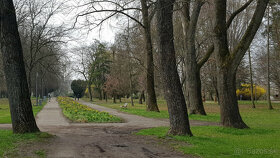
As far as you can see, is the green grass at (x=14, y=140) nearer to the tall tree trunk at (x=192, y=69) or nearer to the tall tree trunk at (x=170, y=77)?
the tall tree trunk at (x=170, y=77)

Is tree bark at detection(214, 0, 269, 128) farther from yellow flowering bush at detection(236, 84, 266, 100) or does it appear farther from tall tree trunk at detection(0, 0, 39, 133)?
yellow flowering bush at detection(236, 84, 266, 100)

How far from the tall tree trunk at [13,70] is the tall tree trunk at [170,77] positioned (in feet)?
15.6

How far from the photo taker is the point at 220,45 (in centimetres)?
1191

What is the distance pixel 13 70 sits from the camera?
30.8 feet

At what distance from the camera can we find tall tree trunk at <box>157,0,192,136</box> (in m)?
9.01

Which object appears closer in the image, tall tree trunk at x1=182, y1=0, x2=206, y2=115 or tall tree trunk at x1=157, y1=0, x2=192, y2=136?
tall tree trunk at x1=157, y1=0, x2=192, y2=136

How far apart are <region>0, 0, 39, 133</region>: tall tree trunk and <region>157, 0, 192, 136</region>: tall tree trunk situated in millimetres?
4746

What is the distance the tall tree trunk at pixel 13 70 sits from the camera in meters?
9.37

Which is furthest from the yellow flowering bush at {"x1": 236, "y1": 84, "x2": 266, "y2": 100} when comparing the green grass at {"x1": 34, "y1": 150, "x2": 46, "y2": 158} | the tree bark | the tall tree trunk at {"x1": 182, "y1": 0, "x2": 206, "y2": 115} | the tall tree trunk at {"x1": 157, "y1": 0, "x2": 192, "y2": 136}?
the green grass at {"x1": 34, "y1": 150, "x2": 46, "y2": 158}

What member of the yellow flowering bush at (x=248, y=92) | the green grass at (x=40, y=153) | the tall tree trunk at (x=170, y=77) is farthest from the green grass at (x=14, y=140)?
the yellow flowering bush at (x=248, y=92)

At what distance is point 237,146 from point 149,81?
51.4ft

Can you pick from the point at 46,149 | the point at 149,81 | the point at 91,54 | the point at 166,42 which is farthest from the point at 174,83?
the point at 91,54

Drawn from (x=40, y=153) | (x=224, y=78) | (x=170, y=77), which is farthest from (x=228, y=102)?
(x=40, y=153)

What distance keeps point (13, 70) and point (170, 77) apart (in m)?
5.21
